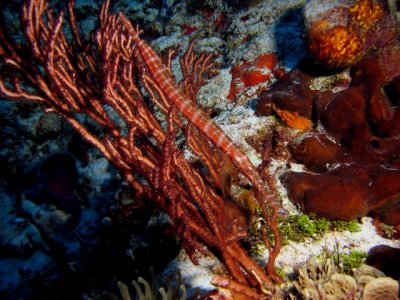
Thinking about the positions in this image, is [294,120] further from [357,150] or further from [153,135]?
[153,135]

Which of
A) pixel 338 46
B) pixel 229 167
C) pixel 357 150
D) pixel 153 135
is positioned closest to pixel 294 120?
pixel 357 150

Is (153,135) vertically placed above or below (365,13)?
above

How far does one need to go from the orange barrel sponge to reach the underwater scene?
0.02m

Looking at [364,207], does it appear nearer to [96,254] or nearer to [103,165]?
[96,254]

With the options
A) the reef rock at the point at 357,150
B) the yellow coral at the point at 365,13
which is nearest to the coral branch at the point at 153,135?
the reef rock at the point at 357,150

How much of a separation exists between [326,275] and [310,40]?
11.4 ft

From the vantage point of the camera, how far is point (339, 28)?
14.5 feet

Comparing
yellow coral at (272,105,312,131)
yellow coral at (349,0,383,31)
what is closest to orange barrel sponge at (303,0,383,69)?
yellow coral at (349,0,383,31)

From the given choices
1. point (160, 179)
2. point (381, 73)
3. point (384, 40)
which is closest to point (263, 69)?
point (384, 40)

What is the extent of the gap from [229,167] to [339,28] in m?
2.64

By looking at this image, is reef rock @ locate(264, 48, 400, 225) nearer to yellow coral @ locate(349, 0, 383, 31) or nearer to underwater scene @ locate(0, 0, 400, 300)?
underwater scene @ locate(0, 0, 400, 300)

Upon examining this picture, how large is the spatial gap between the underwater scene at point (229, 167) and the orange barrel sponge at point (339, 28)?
24 millimetres

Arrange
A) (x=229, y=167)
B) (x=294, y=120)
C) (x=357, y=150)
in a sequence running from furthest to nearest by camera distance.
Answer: (x=294, y=120), (x=229, y=167), (x=357, y=150)

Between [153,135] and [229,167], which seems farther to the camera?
[229,167]
